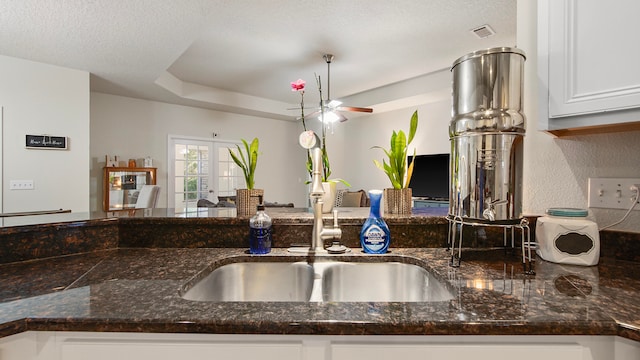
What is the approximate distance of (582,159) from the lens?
3.70ft

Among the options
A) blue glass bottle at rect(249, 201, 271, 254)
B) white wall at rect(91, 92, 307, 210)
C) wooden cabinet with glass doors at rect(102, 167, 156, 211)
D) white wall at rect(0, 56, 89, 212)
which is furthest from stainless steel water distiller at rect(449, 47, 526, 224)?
white wall at rect(91, 92, 307, 210)

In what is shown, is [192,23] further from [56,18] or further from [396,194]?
[396,194]

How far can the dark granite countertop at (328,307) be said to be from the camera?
61 cm

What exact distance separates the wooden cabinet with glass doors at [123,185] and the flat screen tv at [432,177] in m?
3.93

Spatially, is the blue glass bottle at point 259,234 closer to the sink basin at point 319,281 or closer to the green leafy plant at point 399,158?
the sink basin at point 319,281

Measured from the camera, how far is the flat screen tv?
14.7 feet

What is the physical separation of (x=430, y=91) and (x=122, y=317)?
14.5 feet

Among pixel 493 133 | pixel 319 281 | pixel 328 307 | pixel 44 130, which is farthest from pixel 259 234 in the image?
pixel 44 130

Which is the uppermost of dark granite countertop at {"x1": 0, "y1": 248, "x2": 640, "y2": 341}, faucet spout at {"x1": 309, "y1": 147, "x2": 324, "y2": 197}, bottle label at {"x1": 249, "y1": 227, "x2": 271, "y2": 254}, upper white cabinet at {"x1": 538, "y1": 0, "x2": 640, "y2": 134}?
upper white cabinet at {"x1": 538, "y1": 0, "x2": 640, "y2": 134}

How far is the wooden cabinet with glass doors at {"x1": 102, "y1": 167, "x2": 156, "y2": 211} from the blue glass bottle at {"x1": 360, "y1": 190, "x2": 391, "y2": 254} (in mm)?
4341

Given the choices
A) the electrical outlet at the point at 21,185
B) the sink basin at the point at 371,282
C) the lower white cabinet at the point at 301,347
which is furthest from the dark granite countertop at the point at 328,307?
the electrical outlet at the point at 21,185

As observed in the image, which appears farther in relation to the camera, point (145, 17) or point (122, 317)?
point (145, 17)

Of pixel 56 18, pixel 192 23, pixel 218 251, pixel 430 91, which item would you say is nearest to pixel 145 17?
pixel 192 23

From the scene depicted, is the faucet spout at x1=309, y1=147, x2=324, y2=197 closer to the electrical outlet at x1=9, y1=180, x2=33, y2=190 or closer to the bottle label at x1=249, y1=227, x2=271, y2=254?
the bottle label at x1=249, y1=227, x2=271, y2=254
